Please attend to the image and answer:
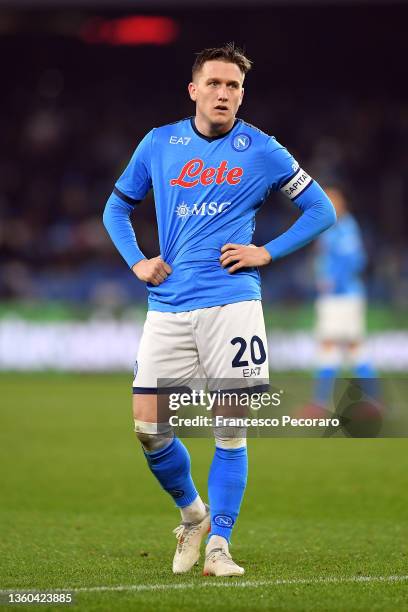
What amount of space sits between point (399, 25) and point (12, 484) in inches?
681

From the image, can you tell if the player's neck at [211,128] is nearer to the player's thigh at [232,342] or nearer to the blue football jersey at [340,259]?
the player's thigh at [232,342]

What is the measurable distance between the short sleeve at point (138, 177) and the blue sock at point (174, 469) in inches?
46.0

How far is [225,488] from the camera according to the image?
17.3 ft

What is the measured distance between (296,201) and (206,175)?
18.0 inches

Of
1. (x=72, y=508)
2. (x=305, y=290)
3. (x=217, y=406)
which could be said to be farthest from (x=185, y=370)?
(x=305, y=290)

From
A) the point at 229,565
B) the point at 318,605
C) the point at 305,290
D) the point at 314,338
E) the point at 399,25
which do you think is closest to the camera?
the point at 318,605

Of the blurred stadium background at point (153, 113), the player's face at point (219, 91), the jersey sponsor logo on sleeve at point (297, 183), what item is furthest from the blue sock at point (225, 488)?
the blurred stadium background at point (153, 113)

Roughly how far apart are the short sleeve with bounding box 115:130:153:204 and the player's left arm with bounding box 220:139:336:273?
567 millimetres

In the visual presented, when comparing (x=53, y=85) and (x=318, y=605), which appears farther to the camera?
(x=53, y=85)

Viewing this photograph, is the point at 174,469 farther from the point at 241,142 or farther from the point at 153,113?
the point at 153,113

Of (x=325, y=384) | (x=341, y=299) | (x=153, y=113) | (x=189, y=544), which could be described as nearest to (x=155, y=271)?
(x=189, y=544)

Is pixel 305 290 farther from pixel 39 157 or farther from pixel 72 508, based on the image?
pixel 72 508

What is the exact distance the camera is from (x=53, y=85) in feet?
81.4

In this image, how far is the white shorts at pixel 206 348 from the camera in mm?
5207
